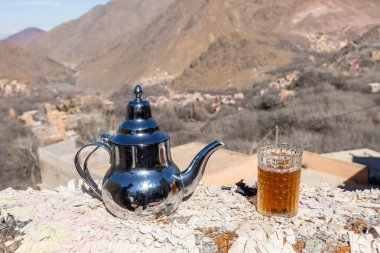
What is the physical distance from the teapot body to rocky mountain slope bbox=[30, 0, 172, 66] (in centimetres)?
7079

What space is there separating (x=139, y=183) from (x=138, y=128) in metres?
A: 0.19

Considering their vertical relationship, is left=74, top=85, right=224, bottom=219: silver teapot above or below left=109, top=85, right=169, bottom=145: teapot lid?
below

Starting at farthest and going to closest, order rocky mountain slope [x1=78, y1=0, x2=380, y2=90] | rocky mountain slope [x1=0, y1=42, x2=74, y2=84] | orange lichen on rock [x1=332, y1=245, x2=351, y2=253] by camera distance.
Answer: rocky mountain slope [x1=0, y1=42, x2=74, y2=84] → rocky mountain slope [x1=78, y1=0, x2=380, y2=90] → orange lichen on rock [x1=332, y1=245, x2=351, y2=253]

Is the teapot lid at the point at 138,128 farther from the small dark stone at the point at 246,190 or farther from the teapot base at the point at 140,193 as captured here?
the small dark stone at the point at 246,190

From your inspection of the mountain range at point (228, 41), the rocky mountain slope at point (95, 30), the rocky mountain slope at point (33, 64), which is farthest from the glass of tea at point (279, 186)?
the rocky mountain slope at point (95, 30)

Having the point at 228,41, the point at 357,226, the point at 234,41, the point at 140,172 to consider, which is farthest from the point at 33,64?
the point at 357,226

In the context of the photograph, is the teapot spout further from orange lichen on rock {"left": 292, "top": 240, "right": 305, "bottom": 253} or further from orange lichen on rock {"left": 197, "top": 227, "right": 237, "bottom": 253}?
orange lichen on rock {"left": 292, "top": 240, "right": 305, "bottom": 253}

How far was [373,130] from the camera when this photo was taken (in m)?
11.9

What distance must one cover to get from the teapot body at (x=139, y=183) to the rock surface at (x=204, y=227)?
0.05 metres

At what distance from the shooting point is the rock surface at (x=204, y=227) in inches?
47.6

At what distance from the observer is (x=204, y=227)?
1.32 metres

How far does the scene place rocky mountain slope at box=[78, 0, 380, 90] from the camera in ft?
104

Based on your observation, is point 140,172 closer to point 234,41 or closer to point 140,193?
point 140,193

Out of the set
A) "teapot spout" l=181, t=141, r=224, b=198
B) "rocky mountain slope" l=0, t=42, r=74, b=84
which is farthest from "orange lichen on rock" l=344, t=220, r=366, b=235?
"rocky mountain slope" l=0, t=42, r=74, b=84
